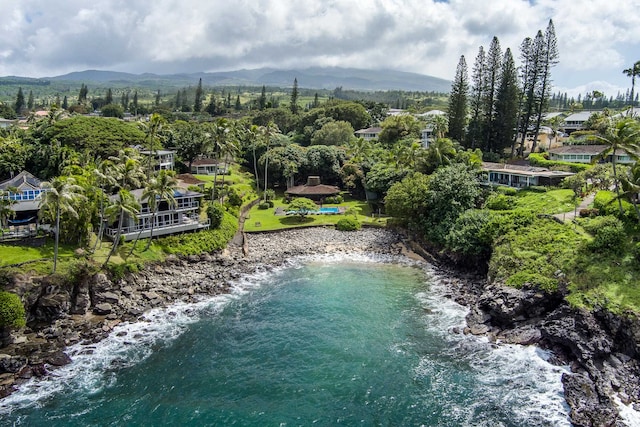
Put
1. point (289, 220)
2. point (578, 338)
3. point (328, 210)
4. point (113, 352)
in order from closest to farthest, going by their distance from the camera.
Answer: point (578, 338)
point (113, 352)
point (289, 220)
point (328, 210)

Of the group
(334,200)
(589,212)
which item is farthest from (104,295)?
(589,212)

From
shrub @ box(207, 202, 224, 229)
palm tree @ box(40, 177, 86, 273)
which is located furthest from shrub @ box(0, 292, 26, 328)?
shrub @ box(207, 202, 224, 229)

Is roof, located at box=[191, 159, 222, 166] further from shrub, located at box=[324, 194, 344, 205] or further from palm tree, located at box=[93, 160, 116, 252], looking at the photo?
palm tree, located at box=[93, 160, 116, 252]

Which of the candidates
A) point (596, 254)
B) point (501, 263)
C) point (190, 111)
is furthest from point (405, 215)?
point (190, 111)

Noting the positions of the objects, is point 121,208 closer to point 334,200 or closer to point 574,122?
point 334,200

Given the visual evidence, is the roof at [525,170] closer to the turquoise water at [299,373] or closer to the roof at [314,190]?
the roof at [314,190]

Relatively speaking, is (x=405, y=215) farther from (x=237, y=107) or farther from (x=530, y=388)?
(x=237, y=107)
